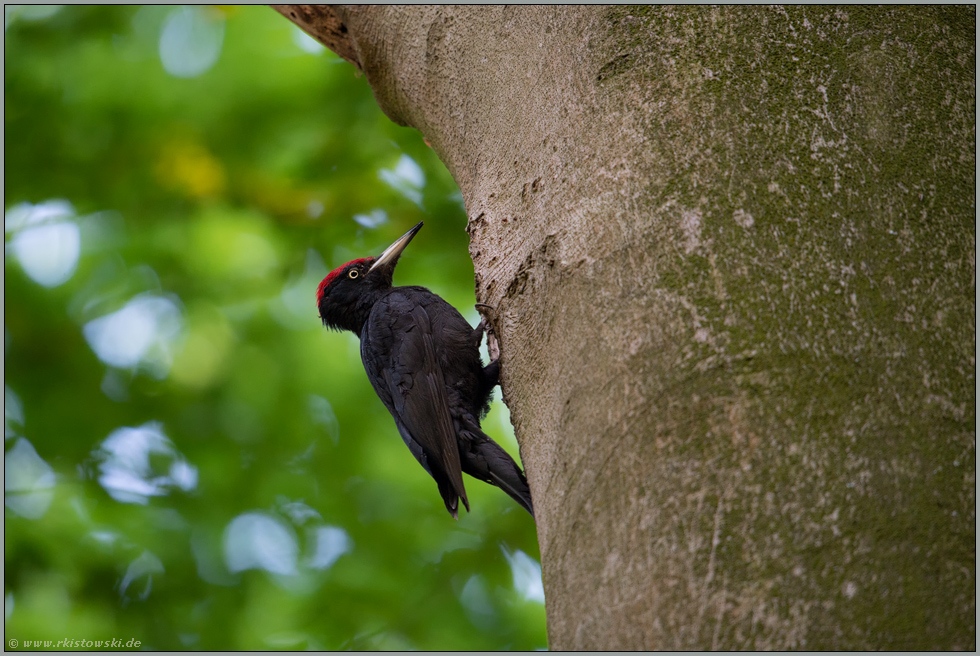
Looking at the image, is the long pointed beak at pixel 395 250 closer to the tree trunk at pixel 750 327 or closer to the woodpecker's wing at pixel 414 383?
the woodpecker's wing at pixel 414 383

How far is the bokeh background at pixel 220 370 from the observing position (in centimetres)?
407

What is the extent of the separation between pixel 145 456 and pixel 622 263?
349 cm

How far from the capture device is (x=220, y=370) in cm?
438

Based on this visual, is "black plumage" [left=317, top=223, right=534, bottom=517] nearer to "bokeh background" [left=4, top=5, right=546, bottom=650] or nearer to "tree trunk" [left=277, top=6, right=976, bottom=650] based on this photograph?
"bokeh background" [left=4, top=5, right=546, bottom=650]

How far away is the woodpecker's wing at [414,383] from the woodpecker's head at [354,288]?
0.25 metres

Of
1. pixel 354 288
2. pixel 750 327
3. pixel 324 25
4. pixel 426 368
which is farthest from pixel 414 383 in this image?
pixel 750 327

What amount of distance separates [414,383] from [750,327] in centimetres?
248

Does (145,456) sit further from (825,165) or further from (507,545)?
(825,165)

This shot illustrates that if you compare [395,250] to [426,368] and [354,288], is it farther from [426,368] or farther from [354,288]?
[426,368]

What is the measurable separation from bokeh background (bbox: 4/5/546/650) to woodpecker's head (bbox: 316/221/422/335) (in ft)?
0.52

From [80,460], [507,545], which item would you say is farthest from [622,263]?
[80,460]

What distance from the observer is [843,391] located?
144 centimetres

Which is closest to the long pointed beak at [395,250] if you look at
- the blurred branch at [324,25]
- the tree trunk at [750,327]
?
the blurred branch at [324,25]

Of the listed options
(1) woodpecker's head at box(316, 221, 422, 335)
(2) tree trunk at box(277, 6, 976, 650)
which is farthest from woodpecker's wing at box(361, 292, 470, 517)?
(2) tree trunk at box(277, 6, 976, 650)
